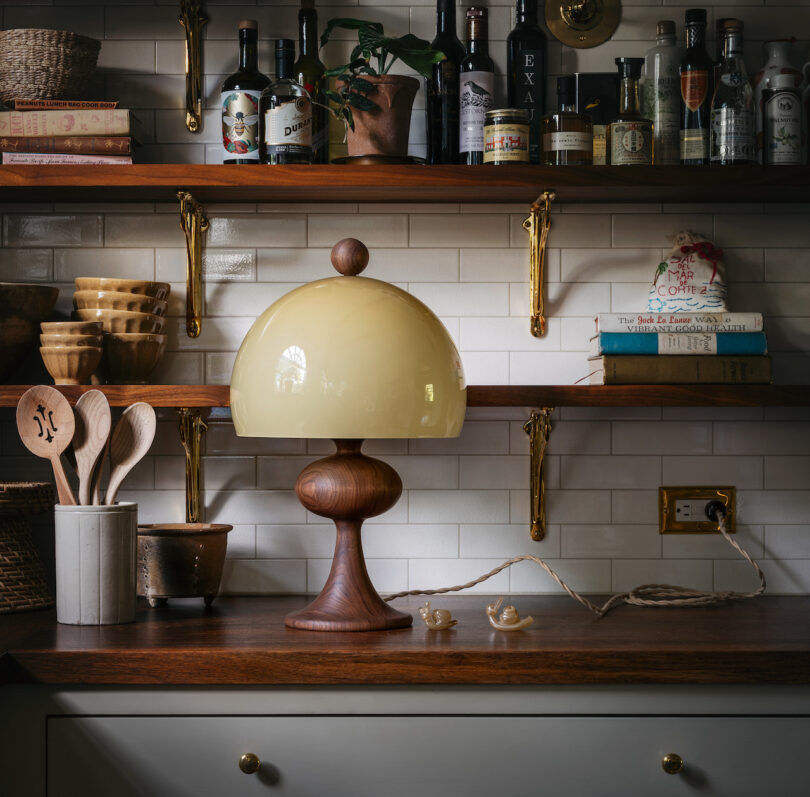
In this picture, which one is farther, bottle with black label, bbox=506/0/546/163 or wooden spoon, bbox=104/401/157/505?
bottle with black label, bbox=506/0/546/163

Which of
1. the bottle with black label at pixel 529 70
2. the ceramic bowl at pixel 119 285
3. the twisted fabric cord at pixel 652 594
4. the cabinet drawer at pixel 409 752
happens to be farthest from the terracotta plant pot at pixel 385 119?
the cabinet drawer at pixel 409 752

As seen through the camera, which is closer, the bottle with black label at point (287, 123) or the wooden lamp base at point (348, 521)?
the wooden lamp base at point (348, 521)

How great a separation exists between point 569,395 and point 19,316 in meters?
1.08

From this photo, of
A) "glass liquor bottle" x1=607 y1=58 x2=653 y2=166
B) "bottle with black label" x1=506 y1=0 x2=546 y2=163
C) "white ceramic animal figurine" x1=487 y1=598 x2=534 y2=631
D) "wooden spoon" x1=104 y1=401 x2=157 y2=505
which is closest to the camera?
"white ceramic animal figurine" x1=487 y1=598 x2=534 y2=631

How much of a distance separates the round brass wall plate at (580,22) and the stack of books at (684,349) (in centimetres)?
62

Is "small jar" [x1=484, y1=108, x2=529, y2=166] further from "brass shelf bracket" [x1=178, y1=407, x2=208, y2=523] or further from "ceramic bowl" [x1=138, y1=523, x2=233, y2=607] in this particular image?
"ceramic bowl" [x1=138, y1=523, x2=233, y2=607]

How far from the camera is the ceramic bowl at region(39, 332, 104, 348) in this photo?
173 cm

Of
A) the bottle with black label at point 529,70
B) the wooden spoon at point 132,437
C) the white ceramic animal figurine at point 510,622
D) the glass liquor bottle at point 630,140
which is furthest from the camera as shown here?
the bottle with black label at point 529,70

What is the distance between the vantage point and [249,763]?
54.3 inches

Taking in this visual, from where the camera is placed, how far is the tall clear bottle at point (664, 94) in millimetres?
1840

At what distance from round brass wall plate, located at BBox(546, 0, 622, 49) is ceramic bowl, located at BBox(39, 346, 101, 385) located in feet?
→ 3.80

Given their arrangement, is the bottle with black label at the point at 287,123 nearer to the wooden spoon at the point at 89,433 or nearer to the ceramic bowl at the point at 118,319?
the ceramic bowl at the point at 118,319

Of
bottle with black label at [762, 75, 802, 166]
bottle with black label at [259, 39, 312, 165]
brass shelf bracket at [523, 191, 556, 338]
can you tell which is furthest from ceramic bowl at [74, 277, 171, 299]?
bottle with black label at [762, 75, 802, 166]

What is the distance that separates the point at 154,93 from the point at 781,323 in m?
1.43
